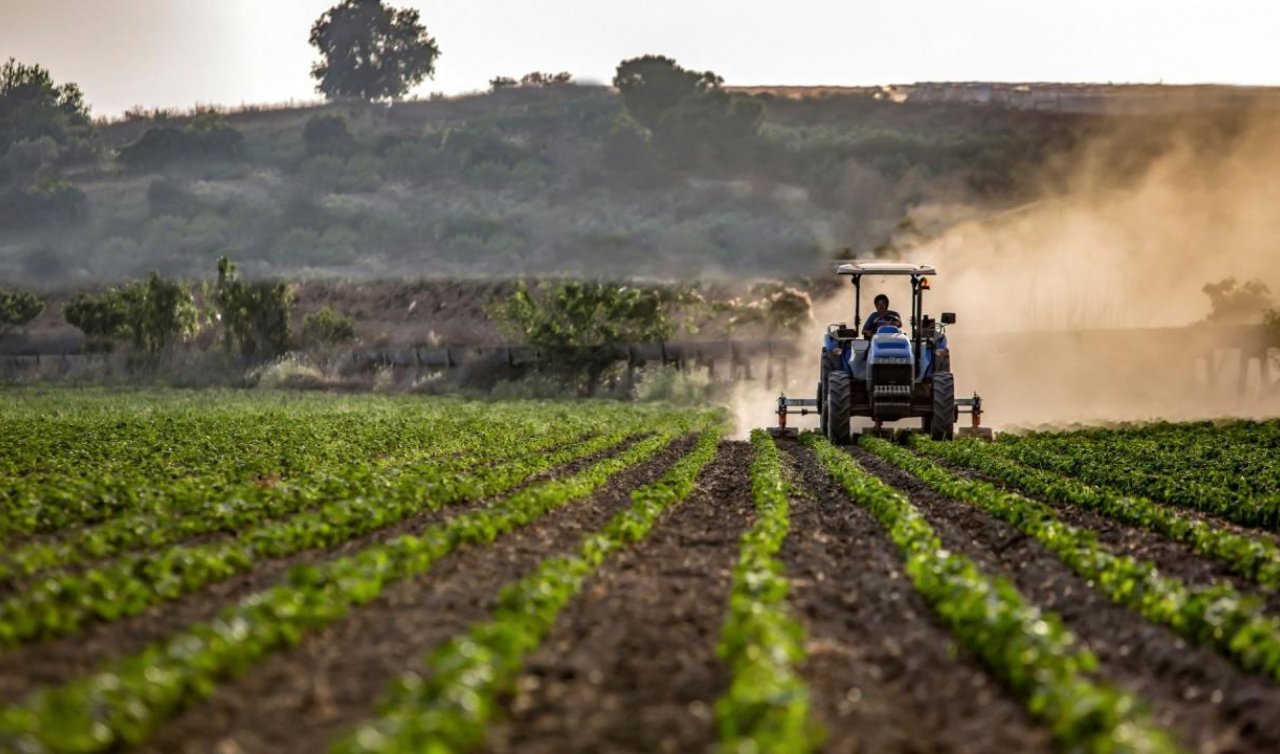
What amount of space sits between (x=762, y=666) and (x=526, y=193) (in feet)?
412

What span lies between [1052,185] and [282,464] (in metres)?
91.3

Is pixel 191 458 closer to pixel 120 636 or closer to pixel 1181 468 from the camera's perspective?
pixel 1181 468

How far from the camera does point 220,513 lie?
67.1 feet

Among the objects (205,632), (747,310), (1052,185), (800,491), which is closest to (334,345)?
(747,310)

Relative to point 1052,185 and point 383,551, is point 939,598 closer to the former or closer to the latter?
point 383,551

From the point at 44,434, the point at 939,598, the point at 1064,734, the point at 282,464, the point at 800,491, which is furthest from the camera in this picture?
the point at 44,434

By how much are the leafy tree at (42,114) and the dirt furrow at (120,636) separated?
140m

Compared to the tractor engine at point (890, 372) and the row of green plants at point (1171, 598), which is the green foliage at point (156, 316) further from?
A: the row of green plants at point (1171, 598)

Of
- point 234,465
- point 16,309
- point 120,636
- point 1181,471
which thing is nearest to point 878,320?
point 1181,471

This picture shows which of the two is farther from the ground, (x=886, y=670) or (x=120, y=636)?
(x=120, y=636)

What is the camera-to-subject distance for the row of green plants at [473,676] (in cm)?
891

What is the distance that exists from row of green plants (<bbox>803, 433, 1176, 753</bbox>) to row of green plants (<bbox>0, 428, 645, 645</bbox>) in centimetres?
648

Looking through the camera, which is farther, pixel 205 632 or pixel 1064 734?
pixel 205 632

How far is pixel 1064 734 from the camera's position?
9812 mm
